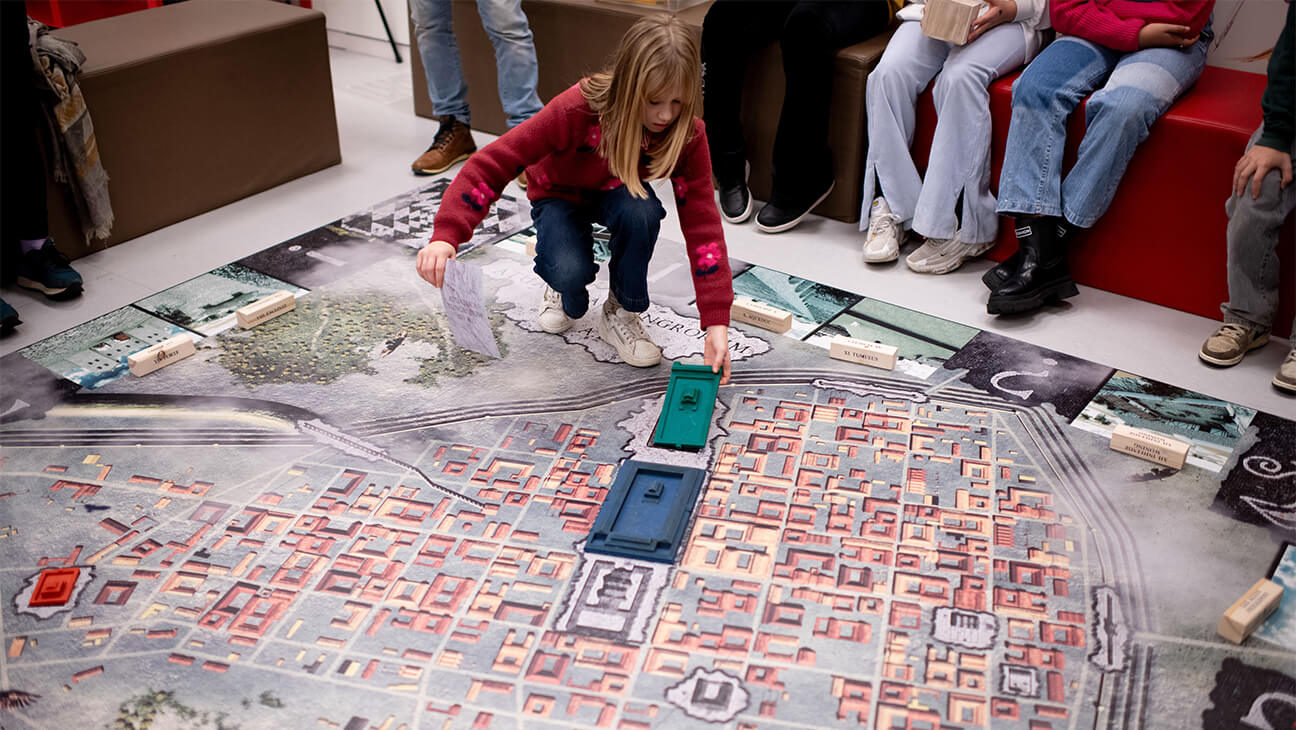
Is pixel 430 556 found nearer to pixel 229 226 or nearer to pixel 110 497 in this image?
pixel 110 497

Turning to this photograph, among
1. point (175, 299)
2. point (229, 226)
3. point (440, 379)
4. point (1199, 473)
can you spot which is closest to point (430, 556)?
point (440, 379)

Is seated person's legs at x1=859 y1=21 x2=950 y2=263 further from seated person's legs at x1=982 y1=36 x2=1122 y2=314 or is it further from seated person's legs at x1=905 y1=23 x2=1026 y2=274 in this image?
seated person's legs at x1=982 y1=36 x2=1122 y2=314

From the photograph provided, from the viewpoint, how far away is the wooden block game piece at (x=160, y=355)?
2283mm

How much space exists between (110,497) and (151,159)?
132cm

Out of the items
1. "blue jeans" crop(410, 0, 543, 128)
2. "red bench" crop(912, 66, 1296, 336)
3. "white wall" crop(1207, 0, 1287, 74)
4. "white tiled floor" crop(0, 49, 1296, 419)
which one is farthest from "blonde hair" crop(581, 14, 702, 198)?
A: "white wall" crop(1207, 0, 1287, 74)

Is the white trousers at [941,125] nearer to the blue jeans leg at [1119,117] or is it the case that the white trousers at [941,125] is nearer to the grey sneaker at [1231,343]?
the blue jeans leg at [1119,117]

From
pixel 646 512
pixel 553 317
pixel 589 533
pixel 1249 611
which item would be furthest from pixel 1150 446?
pixel 553 317

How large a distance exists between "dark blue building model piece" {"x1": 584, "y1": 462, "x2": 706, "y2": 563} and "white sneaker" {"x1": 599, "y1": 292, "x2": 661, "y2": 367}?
0.38 meters

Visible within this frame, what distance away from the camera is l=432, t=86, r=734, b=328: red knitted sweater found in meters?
2.04

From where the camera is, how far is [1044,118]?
2.49 meters

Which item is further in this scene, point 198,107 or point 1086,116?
point 198,107

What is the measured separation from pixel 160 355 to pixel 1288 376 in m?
2.41

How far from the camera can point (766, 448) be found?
6.85ft

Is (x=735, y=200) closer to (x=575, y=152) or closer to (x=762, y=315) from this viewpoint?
(x=762, y=315)
